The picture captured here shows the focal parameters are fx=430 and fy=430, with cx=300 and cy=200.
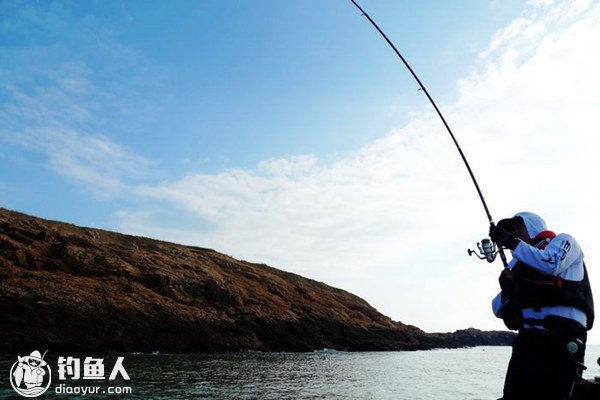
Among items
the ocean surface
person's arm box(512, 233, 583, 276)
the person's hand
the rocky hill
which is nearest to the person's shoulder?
person's arm box(512, 233, 583, 276)

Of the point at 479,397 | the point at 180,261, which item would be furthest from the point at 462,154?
the point at 180,261

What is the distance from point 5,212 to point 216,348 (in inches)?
1881

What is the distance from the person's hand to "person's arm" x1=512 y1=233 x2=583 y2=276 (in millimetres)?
192

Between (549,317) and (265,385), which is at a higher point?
(549,317)

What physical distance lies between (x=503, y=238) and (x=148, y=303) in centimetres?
5889

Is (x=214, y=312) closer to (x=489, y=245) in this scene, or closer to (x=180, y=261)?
(x=180, y=261)

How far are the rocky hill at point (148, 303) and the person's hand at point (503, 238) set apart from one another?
158ft

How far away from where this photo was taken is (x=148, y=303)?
57531mm

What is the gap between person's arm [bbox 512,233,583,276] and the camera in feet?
14.0

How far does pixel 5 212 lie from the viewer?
7544cm
